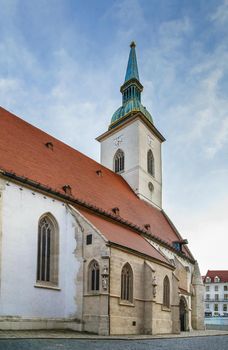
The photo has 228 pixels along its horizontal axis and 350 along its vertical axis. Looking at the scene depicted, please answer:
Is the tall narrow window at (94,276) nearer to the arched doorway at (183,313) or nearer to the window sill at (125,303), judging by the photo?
the window sill at (125,303)

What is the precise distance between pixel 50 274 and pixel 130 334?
426 cm

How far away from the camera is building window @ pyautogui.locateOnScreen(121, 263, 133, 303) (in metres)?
17.1

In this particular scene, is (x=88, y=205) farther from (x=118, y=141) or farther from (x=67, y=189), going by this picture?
(x=118, y=141)

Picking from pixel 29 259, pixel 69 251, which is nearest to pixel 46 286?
pixel 29 259

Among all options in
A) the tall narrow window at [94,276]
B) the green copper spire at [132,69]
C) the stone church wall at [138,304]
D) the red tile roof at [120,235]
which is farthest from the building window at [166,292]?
the green copper spire at [132,69]

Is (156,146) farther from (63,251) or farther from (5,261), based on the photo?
(5,261)

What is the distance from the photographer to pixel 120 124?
3253 centimetres

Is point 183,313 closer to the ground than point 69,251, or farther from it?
closer to the ground

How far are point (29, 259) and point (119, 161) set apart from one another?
1760cm

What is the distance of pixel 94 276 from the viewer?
16188 millimetres

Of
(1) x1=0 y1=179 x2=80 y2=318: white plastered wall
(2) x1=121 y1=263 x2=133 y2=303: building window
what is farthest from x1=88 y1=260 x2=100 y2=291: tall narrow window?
(2) x1=121 y1=263 x2=133 y2=303: building window

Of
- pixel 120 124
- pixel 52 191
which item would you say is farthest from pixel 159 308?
pixel 120 124

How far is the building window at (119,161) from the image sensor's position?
104ft

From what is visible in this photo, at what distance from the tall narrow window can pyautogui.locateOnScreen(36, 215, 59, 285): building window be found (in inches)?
61.5
